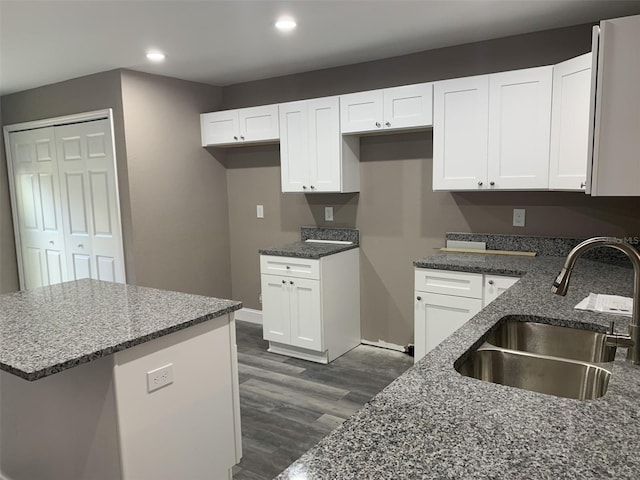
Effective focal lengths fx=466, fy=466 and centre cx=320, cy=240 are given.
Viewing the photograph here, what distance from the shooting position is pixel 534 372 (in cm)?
148

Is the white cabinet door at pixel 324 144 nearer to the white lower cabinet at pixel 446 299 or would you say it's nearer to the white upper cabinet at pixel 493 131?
the white upper cabinet at pixel 493 131

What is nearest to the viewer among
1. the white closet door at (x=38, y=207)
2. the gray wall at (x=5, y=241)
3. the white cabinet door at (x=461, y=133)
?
the white cabinet door at (x=461, y=133)

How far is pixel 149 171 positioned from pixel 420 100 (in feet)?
7.72

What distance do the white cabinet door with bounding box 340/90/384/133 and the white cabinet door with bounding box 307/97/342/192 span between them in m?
0.06

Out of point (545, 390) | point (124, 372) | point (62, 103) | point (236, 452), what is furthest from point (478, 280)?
point (62, 103)

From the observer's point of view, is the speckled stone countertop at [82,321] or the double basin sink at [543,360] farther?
the speckled stone countertop at [82,321]

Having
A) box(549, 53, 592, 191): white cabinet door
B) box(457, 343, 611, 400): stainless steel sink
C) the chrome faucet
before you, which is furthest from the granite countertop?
the chrome faucet

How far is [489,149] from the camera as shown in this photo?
307 cm

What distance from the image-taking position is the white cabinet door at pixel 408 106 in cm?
327

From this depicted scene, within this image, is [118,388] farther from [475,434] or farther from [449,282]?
[449,282]

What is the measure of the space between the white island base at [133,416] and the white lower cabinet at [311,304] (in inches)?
58.3

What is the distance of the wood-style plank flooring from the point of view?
2.55 meters

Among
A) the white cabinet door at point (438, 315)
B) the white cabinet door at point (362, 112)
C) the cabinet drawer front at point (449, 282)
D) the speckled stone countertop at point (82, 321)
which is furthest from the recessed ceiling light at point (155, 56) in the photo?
the white cabinet door at point (438, 315)

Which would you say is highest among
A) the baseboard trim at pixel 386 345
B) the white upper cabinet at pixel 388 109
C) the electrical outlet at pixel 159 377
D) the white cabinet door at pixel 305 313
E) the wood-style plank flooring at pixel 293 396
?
the white upper cabinet at pixel 388 109
